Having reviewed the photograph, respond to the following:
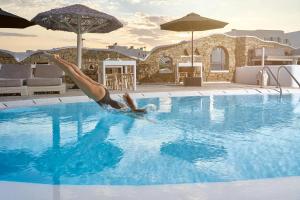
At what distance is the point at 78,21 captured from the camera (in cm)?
1274

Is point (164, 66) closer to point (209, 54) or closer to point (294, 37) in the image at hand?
point (209, 54)

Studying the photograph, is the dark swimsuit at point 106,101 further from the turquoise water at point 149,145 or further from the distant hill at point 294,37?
the distant hill at point 294,37

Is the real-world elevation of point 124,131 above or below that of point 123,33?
below

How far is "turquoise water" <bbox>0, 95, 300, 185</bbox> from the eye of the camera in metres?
3.56

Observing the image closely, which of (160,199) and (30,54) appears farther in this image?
(30,54)

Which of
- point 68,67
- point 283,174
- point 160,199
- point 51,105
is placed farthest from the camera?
point 51,105

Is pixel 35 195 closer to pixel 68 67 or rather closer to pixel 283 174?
pixel 283 174

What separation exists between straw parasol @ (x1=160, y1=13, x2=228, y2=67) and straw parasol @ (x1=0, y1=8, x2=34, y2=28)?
19.8ft

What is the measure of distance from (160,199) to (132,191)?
0.74ft

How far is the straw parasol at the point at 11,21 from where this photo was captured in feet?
34.9

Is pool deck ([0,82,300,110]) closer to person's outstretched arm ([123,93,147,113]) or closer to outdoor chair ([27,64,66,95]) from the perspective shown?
outdoor chair ([27,64,66,95])

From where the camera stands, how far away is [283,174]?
3.49 m

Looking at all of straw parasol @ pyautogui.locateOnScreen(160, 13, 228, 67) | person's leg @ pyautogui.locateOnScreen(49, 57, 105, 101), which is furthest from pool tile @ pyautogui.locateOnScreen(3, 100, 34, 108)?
straw parasol @ pyautogui.locateOnScreen(160, 13, 228, 67)

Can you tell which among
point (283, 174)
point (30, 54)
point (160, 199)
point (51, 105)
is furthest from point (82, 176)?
point (30, 54)
